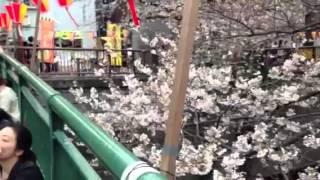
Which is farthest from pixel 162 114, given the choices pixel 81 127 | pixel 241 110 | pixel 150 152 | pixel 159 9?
pixel 81 127

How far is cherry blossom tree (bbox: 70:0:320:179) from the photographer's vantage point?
660cm

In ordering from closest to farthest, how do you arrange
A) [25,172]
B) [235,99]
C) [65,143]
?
[65,143], [25,172], [235,99]

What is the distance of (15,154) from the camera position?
290cm

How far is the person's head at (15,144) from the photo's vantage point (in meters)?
2.88

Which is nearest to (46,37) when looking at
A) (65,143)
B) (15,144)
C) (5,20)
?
(5,20)

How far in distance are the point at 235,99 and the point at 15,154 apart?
439cm

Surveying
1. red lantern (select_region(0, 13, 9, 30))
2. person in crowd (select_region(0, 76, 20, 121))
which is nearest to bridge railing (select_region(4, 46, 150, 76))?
red lantern (select_region(0, 13, 9, 30))

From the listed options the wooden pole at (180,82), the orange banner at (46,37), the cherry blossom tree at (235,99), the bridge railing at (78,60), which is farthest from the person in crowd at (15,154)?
the orange banner at (46,37)

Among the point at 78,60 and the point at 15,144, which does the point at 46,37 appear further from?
the point at 15,144

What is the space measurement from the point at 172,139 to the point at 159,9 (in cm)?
725

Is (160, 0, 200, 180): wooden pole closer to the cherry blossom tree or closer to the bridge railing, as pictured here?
the cherry blossom tree

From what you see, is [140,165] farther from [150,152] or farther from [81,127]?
[150,152]

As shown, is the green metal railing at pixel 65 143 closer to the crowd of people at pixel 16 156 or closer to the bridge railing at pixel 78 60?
the crowd of people at pixel 16 156

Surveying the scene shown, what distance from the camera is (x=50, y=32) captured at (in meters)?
19.6
